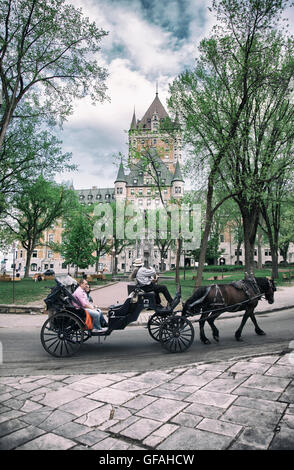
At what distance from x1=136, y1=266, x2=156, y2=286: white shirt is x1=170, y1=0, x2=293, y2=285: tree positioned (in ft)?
31.5

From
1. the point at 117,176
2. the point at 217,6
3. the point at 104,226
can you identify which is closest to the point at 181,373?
the point at 217,6

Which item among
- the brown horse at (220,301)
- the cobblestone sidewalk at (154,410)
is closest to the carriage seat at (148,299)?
the brown horse at (220,301)

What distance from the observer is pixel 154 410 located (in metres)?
3.67

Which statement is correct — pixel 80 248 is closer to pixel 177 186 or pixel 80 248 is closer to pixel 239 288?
pixel 239 288

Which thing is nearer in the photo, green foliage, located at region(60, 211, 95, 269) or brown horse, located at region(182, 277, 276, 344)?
brown horse, located at region(182, 277, 276, 344)

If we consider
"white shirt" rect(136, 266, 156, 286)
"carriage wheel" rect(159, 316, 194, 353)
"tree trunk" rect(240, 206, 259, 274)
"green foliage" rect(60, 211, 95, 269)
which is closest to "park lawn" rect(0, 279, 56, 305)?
"white shirt" rect(136, 266, 156, 286)

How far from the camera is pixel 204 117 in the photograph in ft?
54.9

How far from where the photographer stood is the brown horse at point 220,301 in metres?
7.21

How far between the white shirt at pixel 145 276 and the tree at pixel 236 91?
9605mm

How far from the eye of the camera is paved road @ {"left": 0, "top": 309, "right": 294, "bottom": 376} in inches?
218

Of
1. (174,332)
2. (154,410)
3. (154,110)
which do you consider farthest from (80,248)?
(154,110)

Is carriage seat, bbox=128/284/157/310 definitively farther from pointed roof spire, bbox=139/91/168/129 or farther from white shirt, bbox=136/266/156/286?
pointed roof spire, bbox=139/91/168/129

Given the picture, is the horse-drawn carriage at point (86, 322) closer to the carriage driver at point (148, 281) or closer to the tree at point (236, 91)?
the carriage driver at point (148, 281)
